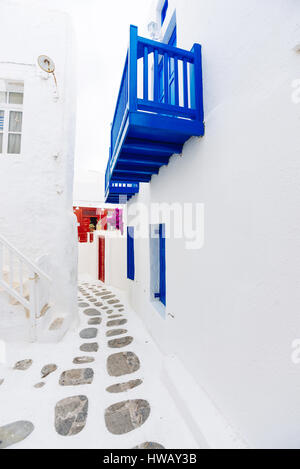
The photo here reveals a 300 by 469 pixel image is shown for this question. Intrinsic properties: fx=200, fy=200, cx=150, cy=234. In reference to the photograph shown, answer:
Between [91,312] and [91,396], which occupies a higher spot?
[91,312]

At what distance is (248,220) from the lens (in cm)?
146

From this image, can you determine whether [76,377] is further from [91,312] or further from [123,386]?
[91,312]

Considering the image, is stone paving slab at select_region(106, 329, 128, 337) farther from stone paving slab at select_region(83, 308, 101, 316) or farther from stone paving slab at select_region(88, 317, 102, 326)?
stone paving slab at select_region(83, 308, 101, 316)

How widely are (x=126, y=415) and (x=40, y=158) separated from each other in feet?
15.9

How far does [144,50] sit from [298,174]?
191cm

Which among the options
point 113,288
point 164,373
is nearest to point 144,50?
point 164,373

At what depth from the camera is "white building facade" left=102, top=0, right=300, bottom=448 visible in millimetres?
1185

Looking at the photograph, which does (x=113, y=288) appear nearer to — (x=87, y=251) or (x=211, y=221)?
(x=87, y=251)

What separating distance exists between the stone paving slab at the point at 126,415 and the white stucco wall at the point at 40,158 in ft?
8.61

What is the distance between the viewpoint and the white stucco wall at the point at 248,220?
3.87 ft

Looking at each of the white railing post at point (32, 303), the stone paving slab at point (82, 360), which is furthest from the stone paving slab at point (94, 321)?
the stone paving slab at point (82, 360)

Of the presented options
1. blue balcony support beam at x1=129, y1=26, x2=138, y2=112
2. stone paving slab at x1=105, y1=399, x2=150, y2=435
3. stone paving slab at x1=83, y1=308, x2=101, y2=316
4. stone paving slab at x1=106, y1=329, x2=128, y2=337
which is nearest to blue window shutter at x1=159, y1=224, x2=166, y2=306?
stone paving slab at x1=106, y1=329, x2=128, y2=337

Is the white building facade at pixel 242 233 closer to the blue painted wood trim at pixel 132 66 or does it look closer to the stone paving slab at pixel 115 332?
the blue painted wood trim at pixel 132 66

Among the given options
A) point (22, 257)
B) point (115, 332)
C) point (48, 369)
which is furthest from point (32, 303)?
point (115, 332)
